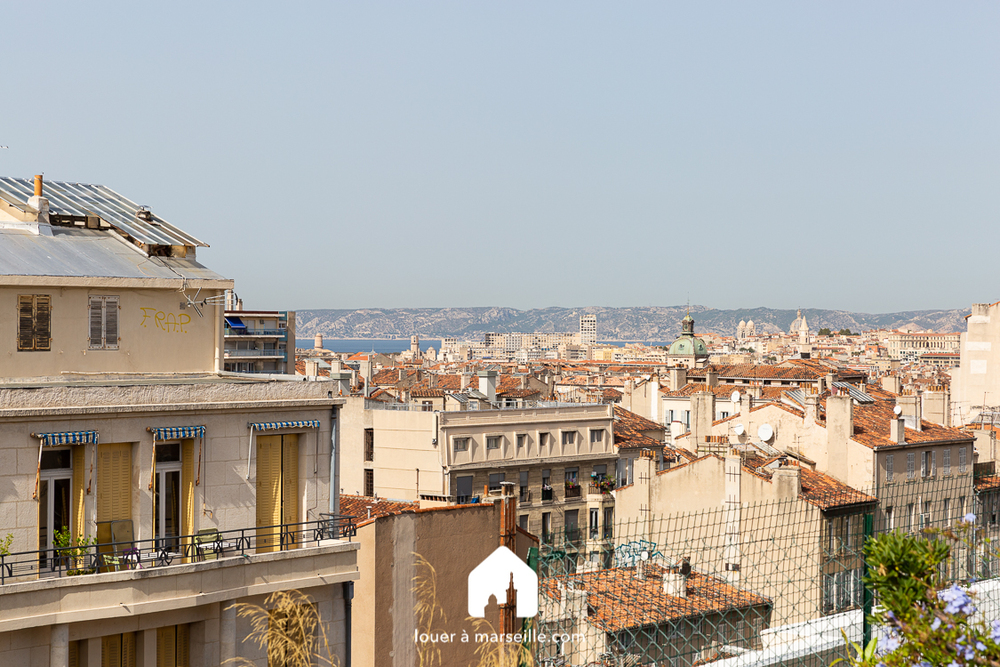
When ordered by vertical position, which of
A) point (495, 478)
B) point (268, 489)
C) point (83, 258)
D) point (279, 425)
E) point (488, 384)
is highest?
point (83, 258)

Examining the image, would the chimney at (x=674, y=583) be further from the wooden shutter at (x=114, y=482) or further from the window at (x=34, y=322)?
the window at (x=34, y=322)

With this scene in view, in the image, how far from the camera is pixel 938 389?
46281mm

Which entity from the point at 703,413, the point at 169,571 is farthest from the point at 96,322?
the point at 703,413

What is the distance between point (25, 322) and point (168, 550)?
3657 millimetres

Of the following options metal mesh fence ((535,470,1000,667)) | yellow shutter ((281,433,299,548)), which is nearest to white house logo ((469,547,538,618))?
metal mesh fence ((535,470,1000,667))

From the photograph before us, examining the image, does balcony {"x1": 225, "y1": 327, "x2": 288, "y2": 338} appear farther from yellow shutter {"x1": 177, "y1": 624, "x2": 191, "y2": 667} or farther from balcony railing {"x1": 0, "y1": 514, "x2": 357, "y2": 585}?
yellow shutter {"x1": 177, "y1": 624, "x2": 191, "y2": 667}

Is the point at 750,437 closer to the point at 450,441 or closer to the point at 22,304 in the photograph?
the point at 450,441

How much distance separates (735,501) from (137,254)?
18.0 meters

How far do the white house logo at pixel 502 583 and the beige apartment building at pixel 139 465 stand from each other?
2.00 m

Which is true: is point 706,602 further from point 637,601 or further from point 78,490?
point 78,490

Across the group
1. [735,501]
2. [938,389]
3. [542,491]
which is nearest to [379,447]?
[542,491]

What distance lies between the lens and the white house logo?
35.5ft

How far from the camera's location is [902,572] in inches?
229

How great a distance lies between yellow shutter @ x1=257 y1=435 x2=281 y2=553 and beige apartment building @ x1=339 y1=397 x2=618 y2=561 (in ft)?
86.5
